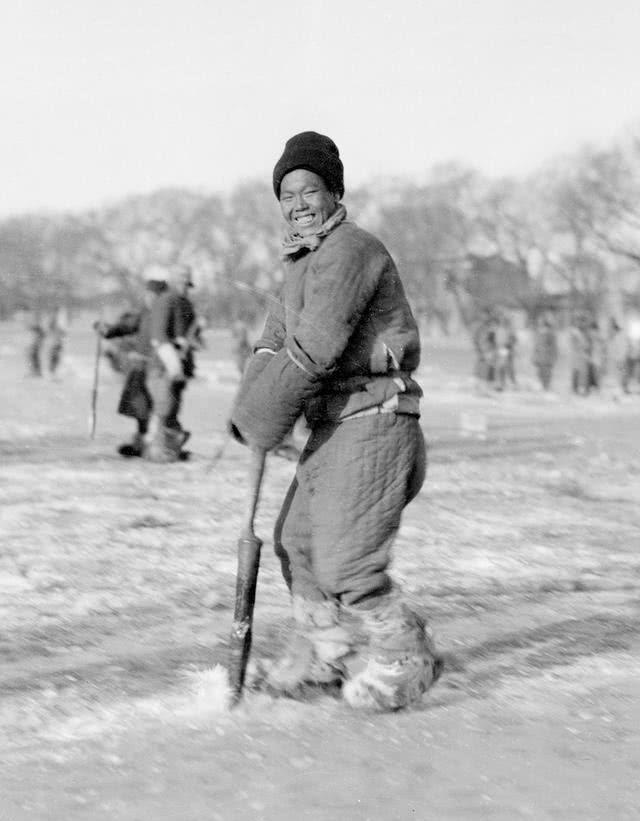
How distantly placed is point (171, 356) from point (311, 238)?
7.30 meters

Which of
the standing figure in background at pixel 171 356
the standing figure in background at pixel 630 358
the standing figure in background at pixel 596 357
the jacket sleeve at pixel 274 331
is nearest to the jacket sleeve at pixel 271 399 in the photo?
the jacket sleeve at pixel 274 331

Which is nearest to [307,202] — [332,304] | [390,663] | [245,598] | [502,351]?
[332,304]

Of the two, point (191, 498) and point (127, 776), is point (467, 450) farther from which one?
point (127, 776)

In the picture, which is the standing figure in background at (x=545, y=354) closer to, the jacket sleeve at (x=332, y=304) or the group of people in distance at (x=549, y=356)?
the group of people in distance at (x=549, y=356)

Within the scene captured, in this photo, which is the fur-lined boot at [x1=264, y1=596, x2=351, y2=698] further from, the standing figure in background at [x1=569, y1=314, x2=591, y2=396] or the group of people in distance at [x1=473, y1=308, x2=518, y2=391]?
the standing figure in background at [x1=569, y1=314, x2=591, y2=396]

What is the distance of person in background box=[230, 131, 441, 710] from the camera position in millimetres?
3727

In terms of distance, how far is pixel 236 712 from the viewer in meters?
3.83

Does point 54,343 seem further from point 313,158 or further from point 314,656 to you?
point 313,158

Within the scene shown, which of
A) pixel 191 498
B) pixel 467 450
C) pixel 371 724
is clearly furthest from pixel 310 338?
pixel 467 450

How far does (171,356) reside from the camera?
35.9ft

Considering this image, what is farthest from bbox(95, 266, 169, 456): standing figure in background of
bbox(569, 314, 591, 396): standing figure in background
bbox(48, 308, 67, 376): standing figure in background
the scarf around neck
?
bbox(48, 308, 67, 376): standing figure in background

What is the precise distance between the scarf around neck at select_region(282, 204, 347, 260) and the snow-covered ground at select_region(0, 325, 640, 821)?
134 centimetres

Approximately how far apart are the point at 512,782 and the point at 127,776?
959mm

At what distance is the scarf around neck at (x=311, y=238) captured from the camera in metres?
3.74
